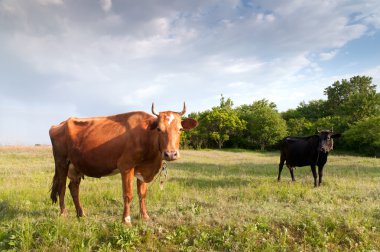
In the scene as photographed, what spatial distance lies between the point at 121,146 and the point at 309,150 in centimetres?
992

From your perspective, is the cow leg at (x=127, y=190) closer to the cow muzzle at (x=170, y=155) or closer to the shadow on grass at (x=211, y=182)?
the cow muzzle at (x=170, y=155)

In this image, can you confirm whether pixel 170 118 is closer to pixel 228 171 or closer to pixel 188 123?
pixel 188 123

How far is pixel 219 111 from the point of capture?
226ft

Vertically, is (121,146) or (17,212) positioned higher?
(121,146)

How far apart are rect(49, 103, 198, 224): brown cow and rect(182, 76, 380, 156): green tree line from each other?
5193 cm

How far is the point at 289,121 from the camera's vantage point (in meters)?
66.3

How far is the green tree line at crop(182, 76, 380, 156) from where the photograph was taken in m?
56.2

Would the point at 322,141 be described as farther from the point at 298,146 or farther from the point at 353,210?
the point at 353,210

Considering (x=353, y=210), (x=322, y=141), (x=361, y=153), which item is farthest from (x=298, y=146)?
(x=361, y=153)

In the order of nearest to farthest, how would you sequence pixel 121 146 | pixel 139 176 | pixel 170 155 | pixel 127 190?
pixel 170 155 < pixel 127 190 < pixel 121 146 < pixel 139 176

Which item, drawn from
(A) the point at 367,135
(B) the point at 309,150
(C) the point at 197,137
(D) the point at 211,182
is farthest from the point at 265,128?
(D) the point at 211,182

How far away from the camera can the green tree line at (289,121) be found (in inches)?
2213

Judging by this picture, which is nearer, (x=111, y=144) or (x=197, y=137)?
(x=111, y=144)

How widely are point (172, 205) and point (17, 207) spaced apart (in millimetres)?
4206
